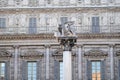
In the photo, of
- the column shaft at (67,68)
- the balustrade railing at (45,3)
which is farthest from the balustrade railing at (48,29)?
the column shaft at (67,68)

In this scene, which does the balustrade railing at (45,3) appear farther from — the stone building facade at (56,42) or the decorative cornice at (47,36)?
the decorative cornice at (47,36)

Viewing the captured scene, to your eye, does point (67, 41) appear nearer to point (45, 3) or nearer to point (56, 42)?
point (56, 42)

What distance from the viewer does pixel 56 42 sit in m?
46.9

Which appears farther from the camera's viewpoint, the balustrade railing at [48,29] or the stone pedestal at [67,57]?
the balustrade railing at [48,29]

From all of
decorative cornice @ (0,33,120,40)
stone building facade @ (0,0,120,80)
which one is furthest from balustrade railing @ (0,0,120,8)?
decorative cornice @ (0,33,120,40)

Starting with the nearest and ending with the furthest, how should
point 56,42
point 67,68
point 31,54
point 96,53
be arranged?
point 67,68
point 96,53
point 56,42
point 31,54

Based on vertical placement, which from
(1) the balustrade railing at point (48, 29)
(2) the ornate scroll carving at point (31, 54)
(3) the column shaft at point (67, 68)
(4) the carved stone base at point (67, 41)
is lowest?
(2) the ornate scroll carving at point (31, 54)

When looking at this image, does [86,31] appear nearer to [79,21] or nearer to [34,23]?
[79,21]

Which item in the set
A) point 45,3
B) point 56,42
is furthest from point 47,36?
point 45,3

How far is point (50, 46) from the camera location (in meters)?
47.0

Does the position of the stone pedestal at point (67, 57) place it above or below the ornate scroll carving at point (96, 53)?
above

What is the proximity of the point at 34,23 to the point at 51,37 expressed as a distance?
2661 mm

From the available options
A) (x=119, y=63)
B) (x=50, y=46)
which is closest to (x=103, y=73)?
(x=119, y=63)

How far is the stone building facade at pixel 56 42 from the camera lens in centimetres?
4662
